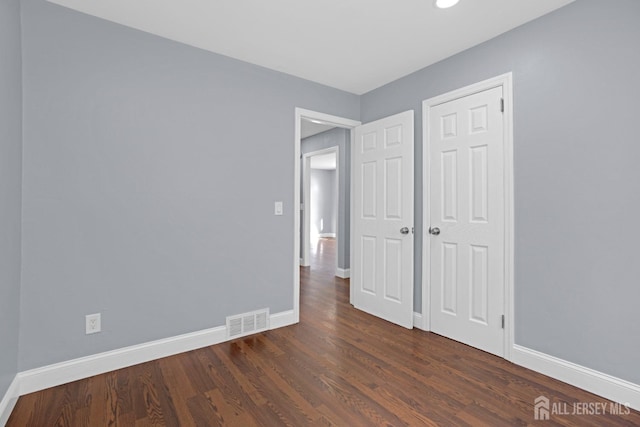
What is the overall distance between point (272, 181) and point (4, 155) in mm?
1818

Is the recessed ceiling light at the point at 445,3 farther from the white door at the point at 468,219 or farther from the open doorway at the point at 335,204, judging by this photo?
the open doorway at the point at 335,204

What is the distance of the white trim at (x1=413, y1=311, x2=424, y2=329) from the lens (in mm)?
2914

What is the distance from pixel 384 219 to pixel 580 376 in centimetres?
189

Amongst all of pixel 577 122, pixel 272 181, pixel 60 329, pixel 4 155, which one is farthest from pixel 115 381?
pixel 577 122

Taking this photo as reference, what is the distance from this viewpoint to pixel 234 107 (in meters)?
2.74

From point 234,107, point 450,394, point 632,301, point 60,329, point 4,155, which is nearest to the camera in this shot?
point 4,155

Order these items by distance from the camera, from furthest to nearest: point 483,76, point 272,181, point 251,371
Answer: point 272,181, point 483,76, point 251,371

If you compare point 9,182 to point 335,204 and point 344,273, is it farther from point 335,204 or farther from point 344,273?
point 335,204

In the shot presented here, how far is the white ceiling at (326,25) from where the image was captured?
2020 mm

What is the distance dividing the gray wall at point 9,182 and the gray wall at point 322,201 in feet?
31.4

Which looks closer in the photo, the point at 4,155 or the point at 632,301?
the point at 4,155

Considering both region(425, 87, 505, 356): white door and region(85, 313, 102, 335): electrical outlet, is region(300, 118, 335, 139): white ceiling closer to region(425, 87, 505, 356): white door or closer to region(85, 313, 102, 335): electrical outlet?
region(425, 87, 505, 356): white door

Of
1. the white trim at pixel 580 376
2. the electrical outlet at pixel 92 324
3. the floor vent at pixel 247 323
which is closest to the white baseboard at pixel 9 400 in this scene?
the electrical outlet at pixel 92 324

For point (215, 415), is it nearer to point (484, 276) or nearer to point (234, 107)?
point (484, 276)
